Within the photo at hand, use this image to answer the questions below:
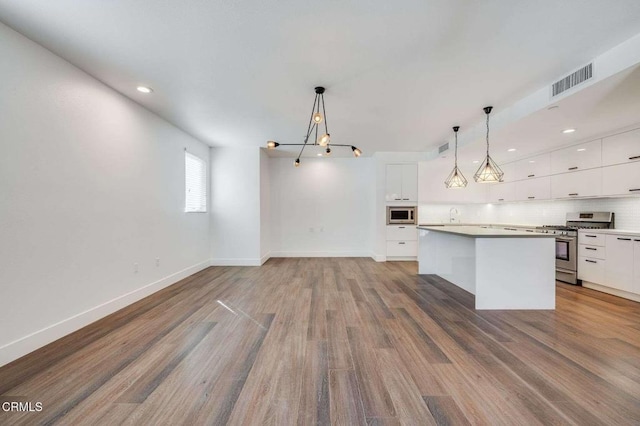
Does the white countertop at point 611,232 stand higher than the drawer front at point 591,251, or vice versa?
the white countertop at point 611,232

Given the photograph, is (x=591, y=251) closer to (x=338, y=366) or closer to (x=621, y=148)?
(x=621, y=148)

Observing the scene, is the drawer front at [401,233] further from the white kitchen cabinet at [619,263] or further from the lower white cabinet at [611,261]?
the white kitchen cabinet at [619,263]

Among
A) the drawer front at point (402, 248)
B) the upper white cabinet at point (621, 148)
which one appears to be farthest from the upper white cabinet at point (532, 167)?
the drawer front at point (402, 248)

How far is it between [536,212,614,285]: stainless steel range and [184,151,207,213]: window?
6.27 meters

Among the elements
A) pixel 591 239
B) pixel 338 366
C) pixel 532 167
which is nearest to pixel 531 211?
pixel 532 167

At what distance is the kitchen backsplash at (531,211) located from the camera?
3.84 metres

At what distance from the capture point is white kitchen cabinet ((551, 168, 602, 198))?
3934 millimetres

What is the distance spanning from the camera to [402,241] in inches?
238

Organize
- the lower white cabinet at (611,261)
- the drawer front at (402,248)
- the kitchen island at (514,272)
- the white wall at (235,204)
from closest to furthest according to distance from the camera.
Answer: the kitchen island at (514,272), the lower white cabinet at (611,261), the white wall at (235,204), the drawer front at (402,248)

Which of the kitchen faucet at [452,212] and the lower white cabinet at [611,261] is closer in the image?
the lower white cabinet at [611,261]

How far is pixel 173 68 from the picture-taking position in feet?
8.31

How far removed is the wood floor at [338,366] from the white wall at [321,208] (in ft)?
Answer: 11.0

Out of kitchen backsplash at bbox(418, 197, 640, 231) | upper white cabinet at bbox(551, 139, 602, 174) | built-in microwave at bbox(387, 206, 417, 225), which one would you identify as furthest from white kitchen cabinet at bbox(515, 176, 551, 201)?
built-in microwave at bbox(387, 206, 417, 225)

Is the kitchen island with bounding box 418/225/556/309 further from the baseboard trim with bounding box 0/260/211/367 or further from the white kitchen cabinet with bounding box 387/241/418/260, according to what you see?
the baseboard trim with bounding box 0/260/211/367
